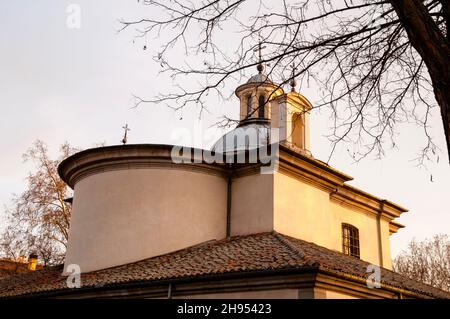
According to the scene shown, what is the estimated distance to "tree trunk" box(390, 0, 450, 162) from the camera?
498cm

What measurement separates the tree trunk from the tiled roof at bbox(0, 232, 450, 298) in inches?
229

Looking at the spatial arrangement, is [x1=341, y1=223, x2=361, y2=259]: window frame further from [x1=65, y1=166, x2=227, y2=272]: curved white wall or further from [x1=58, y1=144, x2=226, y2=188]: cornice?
[x1=58, y1=144, x2=226, y2=188]: cornice

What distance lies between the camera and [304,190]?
16188 millimetres

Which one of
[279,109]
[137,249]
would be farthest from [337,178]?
[137,249]

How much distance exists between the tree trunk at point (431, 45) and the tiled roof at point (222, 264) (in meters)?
5.82

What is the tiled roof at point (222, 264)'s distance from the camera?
36.4ft

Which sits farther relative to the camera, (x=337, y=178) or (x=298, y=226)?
(x=337, y=178)

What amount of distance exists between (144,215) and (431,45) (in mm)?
11194

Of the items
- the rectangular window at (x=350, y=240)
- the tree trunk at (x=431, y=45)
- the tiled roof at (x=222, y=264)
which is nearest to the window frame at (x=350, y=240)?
the rectangular window at (x=350, y=240)

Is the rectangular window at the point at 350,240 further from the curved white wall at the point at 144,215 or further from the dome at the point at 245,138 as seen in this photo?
the curved white wall at the point at 144,215

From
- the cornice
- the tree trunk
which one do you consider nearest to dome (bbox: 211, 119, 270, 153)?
the cornice
